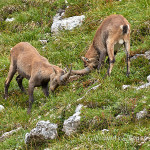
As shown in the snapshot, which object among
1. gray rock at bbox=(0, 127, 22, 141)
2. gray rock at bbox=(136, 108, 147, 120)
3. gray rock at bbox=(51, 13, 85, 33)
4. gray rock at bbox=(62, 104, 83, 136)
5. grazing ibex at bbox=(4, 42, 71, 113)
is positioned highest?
gray rock at bbox=(136, 108, 147, 120)

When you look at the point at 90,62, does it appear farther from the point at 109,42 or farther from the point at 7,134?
the point at 7,134

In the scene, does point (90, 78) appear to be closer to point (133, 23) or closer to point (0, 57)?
point (133, 23)

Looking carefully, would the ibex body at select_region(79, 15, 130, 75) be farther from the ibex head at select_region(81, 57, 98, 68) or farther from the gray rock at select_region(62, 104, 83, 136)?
the gray rock at select_region(62, 104, 83, 136)

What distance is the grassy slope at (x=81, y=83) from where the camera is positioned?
6367mm

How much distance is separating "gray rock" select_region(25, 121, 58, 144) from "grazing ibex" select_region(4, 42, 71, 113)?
2.04 metres

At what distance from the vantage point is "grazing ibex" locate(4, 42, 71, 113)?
902 cm

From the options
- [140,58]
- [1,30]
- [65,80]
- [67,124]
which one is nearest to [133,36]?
[140,58]

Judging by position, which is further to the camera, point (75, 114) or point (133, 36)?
point (133, 36)

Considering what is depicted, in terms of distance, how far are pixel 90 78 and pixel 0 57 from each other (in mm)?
4839

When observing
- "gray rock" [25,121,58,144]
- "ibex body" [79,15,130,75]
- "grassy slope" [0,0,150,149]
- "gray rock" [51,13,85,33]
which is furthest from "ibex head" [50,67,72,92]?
"gray rock" [51,13,85,33]

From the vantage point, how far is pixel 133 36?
37.7ft

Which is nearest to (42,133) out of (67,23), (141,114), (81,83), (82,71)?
(141,114)

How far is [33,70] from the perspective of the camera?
9531 millimetres

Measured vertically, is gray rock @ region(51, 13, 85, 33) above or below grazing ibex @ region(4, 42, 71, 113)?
below
